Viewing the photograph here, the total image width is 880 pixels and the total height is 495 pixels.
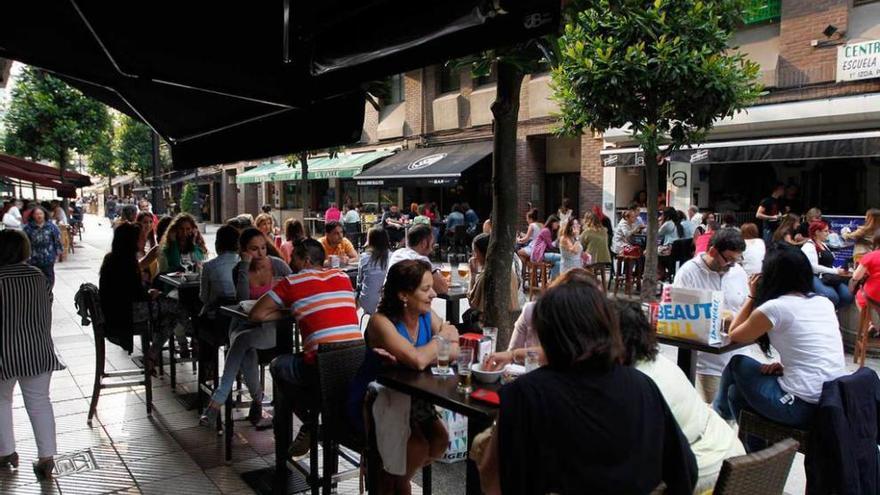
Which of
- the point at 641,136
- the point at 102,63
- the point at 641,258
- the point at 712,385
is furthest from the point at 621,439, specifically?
the point at 641,258

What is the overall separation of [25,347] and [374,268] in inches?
132

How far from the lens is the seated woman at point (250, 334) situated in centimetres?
451

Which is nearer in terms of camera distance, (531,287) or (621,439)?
(621,439)

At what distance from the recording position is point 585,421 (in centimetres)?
185

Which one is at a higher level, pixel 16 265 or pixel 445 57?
pixel 445 57

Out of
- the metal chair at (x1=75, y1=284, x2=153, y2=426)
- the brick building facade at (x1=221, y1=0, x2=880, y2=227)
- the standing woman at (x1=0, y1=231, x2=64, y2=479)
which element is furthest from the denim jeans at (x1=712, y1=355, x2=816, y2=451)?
the metal chair at (x1=75, y1=284, x2=153, y2=426)

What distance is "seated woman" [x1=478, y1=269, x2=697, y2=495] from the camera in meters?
1.85

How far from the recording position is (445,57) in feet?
8.16

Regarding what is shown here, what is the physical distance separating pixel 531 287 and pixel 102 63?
7494mm

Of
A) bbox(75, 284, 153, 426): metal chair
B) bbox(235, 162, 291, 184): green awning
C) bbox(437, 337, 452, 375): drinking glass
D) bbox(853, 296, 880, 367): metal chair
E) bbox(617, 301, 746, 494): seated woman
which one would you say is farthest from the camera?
bbox(235, 162, 291, 184): green awning

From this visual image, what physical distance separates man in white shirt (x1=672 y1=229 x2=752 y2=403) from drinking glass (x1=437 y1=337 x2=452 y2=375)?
88.5 inches

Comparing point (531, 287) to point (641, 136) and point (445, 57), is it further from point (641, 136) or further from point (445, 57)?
point (445, 57)

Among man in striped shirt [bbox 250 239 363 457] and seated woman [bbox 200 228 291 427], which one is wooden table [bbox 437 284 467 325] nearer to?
seated woman [bbox 200 228 291 427]

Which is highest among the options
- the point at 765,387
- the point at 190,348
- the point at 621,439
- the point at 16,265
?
the point at 16,265
